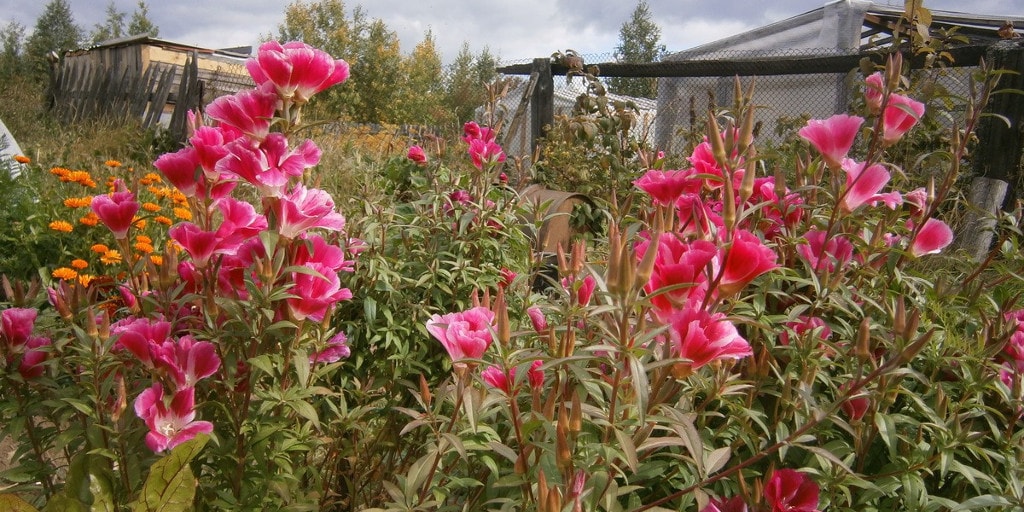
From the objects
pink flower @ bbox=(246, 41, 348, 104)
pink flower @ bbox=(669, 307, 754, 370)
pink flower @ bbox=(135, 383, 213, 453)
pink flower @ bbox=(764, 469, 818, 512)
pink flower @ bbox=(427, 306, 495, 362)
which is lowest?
pink flower @ bbox=(764, 469, 818, 512)

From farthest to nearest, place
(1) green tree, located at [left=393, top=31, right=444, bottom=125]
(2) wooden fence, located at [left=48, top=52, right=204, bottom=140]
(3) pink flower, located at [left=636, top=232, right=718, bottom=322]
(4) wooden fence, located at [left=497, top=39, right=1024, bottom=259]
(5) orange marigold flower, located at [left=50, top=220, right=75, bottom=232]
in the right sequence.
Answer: (1) green tree, located at [left=393, top=31, right=444, bottom=125]
(2) wooden fence, located at [left=48, top=52, right=204, bottom=140]
(4) wooden fence, located at [left=497, top=39, right=1024, bottom=259]
(5) orange marigold flower, located at [left=50, top=220, right=75, bottom=232]
(3) pink flower, located at [left=636, top=232, right=718, bottom=322]

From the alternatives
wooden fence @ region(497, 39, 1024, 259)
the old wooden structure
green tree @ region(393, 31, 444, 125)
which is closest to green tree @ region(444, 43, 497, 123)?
green tree @ region(393, 31, 444, 125)

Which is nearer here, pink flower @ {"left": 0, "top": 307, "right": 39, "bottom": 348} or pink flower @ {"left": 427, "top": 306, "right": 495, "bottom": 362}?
pink flower @ {"left": 427, "top": 306, "right": 495, "bottom": 362}

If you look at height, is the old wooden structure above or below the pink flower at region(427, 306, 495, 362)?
above

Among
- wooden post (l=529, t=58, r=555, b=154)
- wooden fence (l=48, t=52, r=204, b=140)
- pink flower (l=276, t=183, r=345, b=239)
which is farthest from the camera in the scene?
wooden fence (l=48, t=52, r=204, b=140)

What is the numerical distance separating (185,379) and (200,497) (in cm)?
38

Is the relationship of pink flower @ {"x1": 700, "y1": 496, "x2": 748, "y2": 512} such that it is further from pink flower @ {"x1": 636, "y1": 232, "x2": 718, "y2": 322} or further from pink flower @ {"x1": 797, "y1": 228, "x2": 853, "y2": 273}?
pink flower @ {"x1": 797, "y1": 228, "x2": 853, "y2": 273}

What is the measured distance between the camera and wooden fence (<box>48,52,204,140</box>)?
36.9ft

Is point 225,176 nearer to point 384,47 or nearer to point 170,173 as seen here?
point 170,173

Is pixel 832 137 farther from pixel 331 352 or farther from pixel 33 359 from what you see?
pixel 33 359

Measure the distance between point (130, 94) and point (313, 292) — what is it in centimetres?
1382

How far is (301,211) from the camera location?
3.78ft

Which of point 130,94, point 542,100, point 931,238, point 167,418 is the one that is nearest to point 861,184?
point 931,238

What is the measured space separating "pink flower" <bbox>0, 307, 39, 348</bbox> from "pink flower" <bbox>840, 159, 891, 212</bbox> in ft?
4.88
